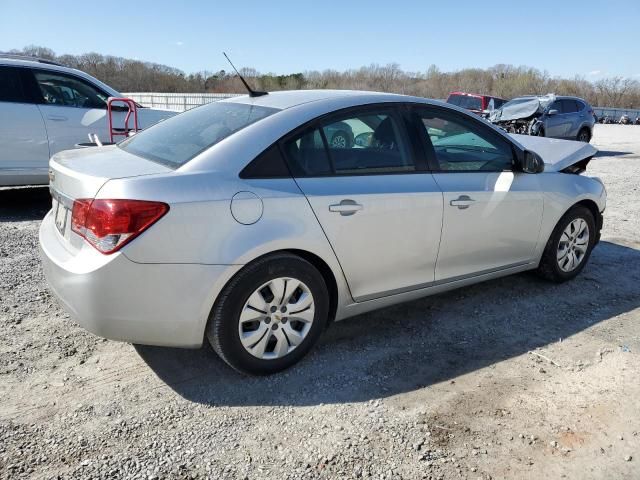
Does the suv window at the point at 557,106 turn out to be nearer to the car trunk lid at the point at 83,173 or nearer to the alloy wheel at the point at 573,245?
the alloy wheel at the point at 573,245

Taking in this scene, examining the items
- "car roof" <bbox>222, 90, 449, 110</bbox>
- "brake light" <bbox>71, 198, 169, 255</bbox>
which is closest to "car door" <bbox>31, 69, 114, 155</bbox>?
"car roof" <bbox>222, 90, 449, 110</bbox>

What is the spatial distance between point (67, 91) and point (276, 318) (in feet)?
18.0

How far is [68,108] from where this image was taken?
6.91 m

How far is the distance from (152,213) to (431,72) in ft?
238

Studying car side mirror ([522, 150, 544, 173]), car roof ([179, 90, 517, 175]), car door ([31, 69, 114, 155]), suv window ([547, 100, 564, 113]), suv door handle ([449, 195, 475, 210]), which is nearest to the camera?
car roof ([179, 90, 517, 175])

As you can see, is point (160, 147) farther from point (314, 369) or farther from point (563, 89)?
point (563, 89)

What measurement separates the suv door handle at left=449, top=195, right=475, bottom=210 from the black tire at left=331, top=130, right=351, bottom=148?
82 cm

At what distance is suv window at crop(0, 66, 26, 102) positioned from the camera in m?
6.48

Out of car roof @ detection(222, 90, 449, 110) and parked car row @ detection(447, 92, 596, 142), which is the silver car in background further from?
car roof @ detection(222, 90, 449, 110)

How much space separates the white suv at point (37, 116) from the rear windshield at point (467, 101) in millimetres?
14184

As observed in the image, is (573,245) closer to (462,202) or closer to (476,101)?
(462,202)

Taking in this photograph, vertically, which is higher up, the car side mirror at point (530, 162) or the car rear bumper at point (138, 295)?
the car side mirror at point (530, 162)

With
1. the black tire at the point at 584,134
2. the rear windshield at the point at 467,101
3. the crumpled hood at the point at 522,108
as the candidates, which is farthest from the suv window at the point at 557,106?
the rear windshield at the point at 467,101

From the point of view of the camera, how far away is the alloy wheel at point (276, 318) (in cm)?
295
